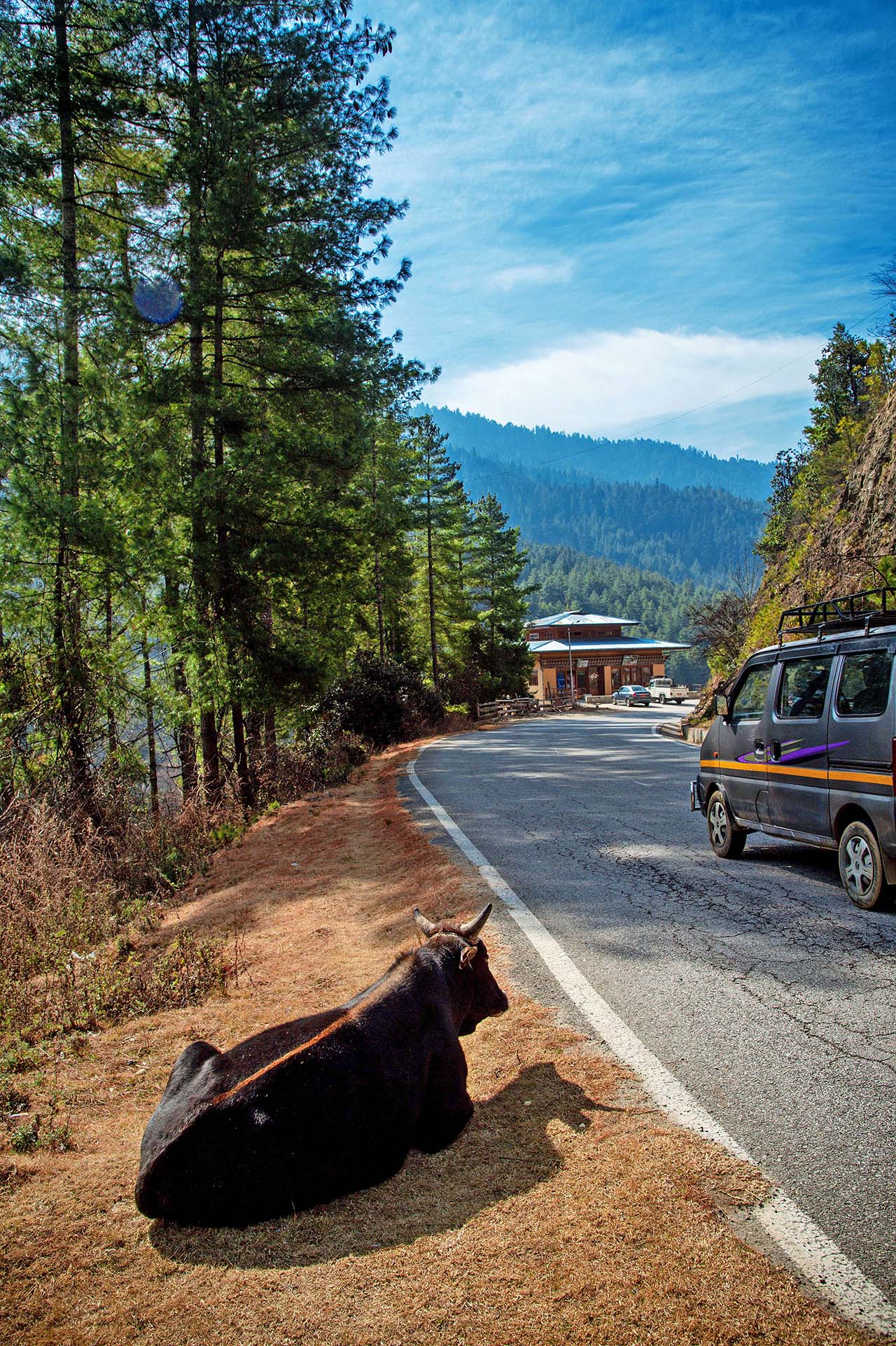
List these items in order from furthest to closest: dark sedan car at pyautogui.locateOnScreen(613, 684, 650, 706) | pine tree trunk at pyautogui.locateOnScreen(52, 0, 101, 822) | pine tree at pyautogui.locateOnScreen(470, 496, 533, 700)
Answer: dark sedan car at pyautogui.locateOnScreen(613, 684, 650, 706), pine tree at pyautogui.locateOnScreen(470, 496, 533, 700), pine tree trunk at pyautogui.locateOnScreen(52, 0, 101, 822)

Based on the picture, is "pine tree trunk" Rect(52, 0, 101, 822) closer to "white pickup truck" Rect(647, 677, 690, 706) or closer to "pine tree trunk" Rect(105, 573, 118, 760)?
"pine tree trunk" Rect(105, 573, 118, 760)

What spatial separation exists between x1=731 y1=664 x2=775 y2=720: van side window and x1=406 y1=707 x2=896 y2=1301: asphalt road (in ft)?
4.66

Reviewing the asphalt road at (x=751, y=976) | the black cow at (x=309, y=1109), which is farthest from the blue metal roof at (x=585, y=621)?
the black cow at (x=309, y=1109)

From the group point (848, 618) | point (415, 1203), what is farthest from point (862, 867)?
point (415, 1203)

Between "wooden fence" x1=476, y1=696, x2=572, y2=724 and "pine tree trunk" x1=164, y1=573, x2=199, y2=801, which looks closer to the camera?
"pine tree trunk" x1=164, y1=573, x2=199, y2=801

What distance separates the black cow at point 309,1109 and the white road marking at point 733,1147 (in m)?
0.90

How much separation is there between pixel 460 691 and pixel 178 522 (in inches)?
1582

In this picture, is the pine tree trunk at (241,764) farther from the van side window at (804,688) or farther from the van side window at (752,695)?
the van side window at (804,688)

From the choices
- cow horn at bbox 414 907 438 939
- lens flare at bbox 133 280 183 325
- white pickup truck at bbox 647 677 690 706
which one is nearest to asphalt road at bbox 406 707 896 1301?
cow horn at bbox 414 907 438 939

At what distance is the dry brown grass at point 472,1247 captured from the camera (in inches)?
96.6

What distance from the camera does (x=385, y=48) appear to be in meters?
17.0

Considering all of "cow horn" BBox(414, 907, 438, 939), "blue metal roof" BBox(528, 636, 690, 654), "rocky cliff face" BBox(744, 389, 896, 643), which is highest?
"rocky cliff face" BBox(744, 389, 896, 643)

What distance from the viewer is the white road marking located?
2453 mm

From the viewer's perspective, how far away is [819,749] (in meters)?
7.10
